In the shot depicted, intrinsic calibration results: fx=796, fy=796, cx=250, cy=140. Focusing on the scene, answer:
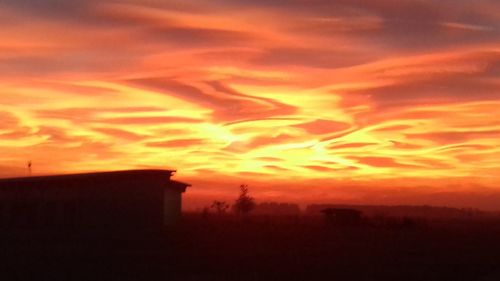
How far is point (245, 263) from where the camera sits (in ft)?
109

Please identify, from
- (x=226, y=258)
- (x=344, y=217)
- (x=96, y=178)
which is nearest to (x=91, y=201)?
(x=96, y=178)

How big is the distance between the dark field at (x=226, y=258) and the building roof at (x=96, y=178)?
12.0 feet

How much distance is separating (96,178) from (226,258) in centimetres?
1919

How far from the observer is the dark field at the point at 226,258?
28.8m

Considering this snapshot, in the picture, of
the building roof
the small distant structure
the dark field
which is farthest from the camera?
the small distant structure

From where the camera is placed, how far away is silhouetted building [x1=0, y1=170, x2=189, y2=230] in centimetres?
5134

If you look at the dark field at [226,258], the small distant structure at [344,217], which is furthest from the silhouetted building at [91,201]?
the small distant structure at [344,217]

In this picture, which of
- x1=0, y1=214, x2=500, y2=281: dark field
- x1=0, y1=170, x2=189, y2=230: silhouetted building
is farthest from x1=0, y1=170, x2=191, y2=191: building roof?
x1=0, y1=214, x2=500, y2=281: dark field

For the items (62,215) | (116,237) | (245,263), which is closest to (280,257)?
(245,263)

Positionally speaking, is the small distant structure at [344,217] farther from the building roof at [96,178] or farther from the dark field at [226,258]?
the building roof at [96,178]

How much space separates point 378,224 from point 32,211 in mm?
44181

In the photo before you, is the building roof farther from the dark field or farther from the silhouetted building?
the dark field

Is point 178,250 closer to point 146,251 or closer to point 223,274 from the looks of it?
point 146,251

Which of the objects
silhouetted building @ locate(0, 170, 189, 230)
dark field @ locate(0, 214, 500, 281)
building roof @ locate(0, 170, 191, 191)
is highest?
building roof @ locate(0, 170, 191, 191)
